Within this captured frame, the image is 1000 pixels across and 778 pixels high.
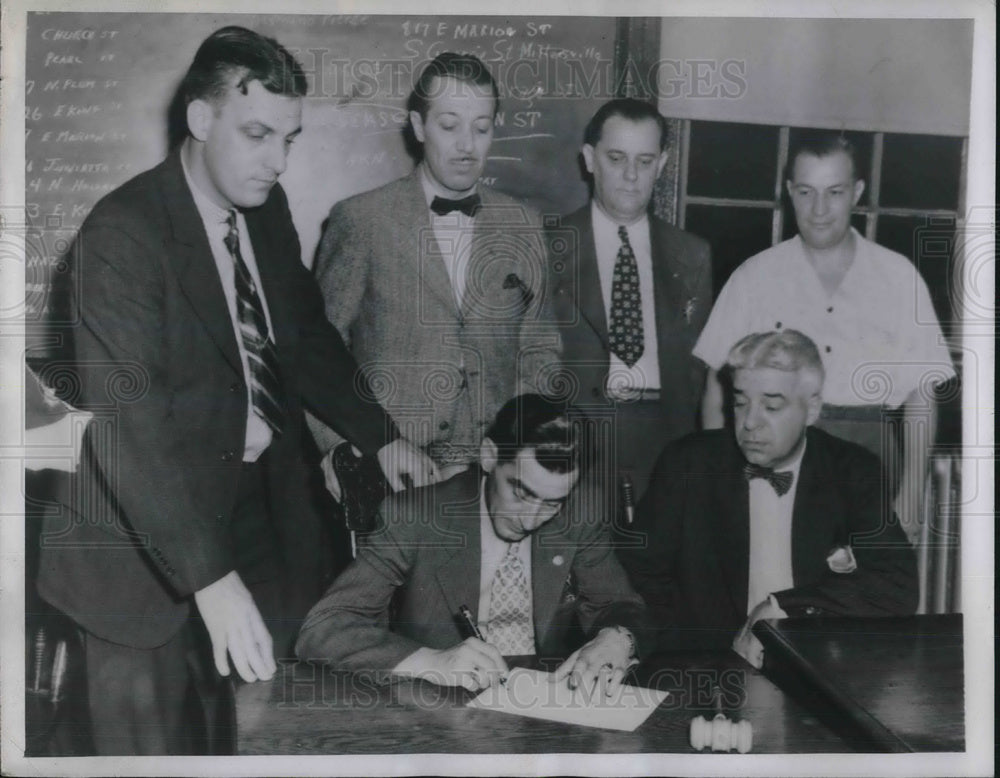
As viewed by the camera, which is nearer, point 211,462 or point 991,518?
point 211,462

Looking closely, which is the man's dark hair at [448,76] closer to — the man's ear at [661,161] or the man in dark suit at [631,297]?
the man in dark suit at [631,297]

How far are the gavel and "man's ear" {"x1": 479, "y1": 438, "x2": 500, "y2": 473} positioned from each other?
37.3 inches

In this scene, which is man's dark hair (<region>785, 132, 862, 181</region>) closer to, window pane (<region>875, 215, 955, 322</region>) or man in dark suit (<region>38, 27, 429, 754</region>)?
window pane (<region>875, 215, 955, 322</region>)

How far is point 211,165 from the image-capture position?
3.20 meters

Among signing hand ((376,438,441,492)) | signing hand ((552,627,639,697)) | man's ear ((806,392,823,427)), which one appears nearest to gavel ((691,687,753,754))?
signing hand ((552,627,639,697))

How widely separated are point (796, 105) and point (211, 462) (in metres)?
2.01

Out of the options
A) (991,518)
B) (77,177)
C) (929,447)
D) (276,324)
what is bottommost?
(991,518)

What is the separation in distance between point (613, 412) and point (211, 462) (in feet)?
3.83

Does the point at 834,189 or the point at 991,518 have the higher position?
the point at 834,189

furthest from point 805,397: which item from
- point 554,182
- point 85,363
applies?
point 85,363

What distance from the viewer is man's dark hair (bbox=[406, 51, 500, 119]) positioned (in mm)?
3275

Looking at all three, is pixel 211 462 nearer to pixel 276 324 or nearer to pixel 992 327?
pixel 276 324

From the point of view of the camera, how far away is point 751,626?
10.9 ft

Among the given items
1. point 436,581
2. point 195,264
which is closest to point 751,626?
point 436,581
